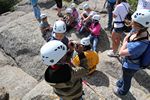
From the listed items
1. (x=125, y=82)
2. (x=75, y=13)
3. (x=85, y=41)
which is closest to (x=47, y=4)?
(x=75, y=13)

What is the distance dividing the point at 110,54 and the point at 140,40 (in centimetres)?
312

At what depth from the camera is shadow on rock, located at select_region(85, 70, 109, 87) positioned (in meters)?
8.18

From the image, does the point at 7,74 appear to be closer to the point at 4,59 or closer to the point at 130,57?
the point at 4,59

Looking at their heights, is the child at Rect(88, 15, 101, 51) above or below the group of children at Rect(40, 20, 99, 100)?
below

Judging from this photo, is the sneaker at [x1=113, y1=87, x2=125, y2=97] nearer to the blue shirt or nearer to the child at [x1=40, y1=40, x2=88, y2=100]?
the blue shirt

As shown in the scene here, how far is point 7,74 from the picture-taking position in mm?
10516

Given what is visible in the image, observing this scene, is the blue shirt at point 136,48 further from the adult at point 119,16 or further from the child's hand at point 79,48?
the adult at point 119,16

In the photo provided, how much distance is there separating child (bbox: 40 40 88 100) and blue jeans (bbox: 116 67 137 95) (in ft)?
4.92

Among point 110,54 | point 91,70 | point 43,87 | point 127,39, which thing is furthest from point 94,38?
point 127,39

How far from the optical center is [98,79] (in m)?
8.32

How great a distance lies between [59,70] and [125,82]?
2.28 metres

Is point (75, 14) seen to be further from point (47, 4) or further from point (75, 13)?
point (47, 4)

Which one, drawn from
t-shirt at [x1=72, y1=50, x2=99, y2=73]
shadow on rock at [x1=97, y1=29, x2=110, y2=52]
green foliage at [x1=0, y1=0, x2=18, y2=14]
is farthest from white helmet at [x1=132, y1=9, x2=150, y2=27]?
green foliage at [x1=0, y1=0, x2=18, y2=14]

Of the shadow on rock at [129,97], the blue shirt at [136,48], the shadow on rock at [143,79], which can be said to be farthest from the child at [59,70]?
the shadow on rock at [143,79]
